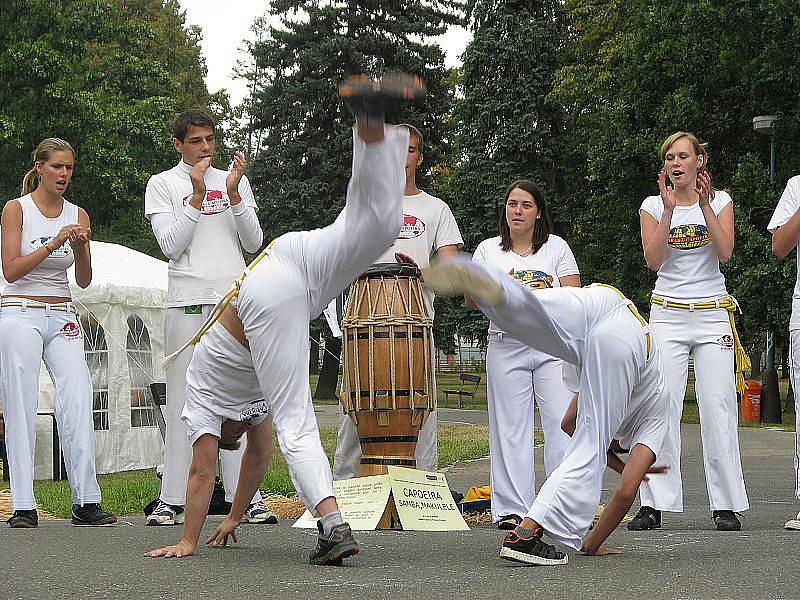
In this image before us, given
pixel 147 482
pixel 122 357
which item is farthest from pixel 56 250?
pixel 122 357

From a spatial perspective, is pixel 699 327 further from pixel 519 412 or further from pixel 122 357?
pixel 122 357

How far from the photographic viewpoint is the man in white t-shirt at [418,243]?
28.2 ft

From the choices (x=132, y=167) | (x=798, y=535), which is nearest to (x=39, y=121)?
(x=132, y=167)

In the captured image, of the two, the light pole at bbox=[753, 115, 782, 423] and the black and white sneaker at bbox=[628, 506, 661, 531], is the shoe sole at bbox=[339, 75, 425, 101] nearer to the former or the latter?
the black and white sneaker at bbox=[628, 506, 661, 531]

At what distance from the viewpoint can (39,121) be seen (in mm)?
35156

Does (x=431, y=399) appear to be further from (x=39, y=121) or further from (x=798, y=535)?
(x=39, y=121)

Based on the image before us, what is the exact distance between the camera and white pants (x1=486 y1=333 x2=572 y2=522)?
797cm

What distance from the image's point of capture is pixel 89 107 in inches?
1395

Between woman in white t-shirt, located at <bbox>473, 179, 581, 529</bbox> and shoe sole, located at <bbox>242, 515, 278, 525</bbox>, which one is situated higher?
woman in white t-shirt, located at <bbox>473, 179, 581, 529</bbox>

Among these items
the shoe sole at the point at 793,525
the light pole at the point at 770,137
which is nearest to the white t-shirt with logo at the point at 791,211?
the shoe sole at the point at 793,525

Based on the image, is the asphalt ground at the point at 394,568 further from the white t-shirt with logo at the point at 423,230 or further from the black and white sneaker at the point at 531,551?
the white t-shirt with logo at the point at 423,230

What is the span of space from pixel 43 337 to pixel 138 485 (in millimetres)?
4337

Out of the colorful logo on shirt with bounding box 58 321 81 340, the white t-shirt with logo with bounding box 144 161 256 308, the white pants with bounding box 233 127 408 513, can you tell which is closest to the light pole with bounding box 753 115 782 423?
the white t-shirt with logo with bounding box 144 161 256 308

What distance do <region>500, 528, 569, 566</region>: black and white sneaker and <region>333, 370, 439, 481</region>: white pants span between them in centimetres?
303
